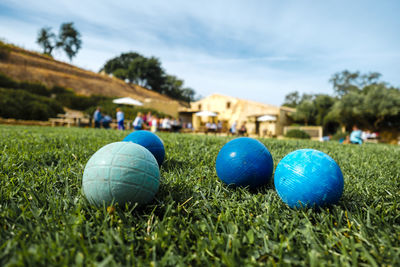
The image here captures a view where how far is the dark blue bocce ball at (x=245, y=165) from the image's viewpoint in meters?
3.17

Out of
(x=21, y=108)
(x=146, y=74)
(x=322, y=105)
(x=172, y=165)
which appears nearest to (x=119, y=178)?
(x=172, y=165)

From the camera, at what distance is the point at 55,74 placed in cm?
4953

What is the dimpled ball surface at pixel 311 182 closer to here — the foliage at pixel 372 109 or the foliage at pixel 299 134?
the foliage at pixel 299 134

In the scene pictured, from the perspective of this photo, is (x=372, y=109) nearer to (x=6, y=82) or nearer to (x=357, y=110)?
(x=357, y=110)

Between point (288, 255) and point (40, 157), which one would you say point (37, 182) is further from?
point (288, 255)

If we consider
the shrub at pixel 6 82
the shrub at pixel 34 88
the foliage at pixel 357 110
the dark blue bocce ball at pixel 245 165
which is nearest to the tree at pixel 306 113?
the foliage at pixel 357 110

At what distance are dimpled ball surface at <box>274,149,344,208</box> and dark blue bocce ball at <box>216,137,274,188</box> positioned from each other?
552 millimetres

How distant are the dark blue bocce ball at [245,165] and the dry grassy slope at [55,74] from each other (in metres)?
48.7

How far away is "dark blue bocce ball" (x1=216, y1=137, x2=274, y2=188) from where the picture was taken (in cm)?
317

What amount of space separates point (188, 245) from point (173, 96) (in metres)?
85.5

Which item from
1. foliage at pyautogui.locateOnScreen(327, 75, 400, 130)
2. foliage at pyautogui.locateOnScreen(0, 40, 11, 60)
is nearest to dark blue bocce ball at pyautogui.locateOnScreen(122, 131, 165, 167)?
foliage at pyautogui.locateOnScreen(327, 75, 400, 130)

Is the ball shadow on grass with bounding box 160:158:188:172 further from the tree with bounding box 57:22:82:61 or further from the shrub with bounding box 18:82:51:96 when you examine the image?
the tree with bounding box 57:22:82:61

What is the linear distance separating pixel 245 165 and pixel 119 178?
1.63 meters

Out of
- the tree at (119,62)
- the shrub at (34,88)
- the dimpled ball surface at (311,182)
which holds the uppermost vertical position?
the tree at (119,62)
